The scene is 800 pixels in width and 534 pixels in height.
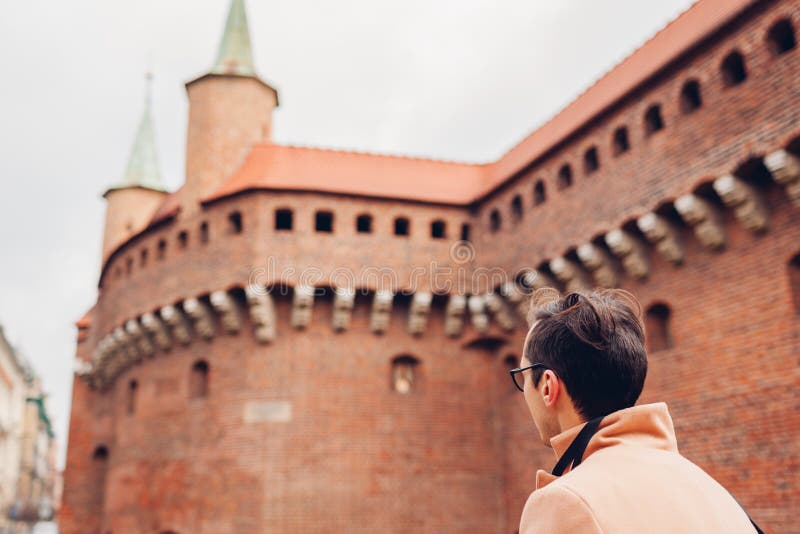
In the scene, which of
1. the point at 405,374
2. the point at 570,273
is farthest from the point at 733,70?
the point at 405,374

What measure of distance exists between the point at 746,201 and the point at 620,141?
126 inches

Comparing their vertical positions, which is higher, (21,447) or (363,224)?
(363,224)

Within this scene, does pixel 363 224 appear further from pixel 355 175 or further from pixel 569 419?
pixel 569 419

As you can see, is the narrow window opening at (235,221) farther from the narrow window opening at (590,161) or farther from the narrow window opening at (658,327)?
the narrow window opening at (658,327)

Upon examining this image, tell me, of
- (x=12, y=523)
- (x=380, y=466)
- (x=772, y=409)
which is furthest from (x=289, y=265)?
(x=12, y=523)

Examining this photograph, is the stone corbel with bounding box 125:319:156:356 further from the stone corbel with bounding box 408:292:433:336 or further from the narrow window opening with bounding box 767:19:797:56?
the narrow window opening with bounding box 767:19:797:56

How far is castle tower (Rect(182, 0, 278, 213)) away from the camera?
18.5 metres

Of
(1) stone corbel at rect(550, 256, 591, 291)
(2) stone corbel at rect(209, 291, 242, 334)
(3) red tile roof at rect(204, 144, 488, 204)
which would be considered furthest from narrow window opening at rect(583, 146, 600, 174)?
(2) stone corbel at rect(209, 291, 242, 334)

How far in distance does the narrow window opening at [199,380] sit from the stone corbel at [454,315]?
495cm

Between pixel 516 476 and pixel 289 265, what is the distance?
19.3 ft

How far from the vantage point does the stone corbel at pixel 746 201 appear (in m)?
11.3

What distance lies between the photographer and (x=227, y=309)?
16719 mm

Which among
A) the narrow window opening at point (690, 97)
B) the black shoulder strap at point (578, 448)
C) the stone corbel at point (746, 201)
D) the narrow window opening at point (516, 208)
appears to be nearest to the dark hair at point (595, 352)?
the black shoulder strap at point (578, 448)

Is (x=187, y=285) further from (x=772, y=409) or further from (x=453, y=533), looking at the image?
(x=772, y=409)
